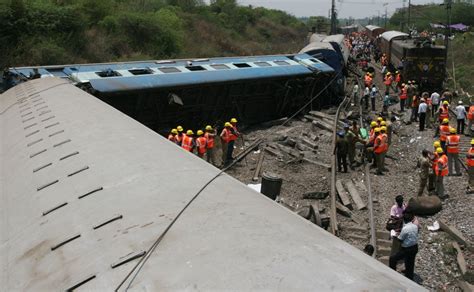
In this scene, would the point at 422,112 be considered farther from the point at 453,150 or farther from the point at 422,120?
the point at 453,150

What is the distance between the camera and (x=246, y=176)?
13.6 meters

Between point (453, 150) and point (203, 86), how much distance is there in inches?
345

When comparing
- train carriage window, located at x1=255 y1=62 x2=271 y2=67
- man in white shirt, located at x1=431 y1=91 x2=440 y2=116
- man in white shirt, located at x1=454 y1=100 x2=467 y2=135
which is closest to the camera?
man in white shirt, located at x1=454 y1=100 x2=467 y2=135

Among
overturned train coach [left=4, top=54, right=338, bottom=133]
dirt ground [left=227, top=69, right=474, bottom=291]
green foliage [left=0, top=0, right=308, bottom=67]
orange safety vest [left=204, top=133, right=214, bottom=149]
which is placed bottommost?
dirt ground [left=227, top=69, right=474, bottom=291]

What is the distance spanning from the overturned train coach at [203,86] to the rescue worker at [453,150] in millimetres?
8377

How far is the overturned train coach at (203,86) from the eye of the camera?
1591 cm

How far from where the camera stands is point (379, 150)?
44.3ft

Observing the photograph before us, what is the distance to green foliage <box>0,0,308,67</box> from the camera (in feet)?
84.0

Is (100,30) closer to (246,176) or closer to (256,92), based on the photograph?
(256,92)

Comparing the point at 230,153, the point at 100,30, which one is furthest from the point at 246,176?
the point at 100,30

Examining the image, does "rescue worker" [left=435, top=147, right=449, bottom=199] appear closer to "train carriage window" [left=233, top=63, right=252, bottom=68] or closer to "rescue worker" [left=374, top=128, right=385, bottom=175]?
"rescue worker" [left=374, top=128, right=385, bottom=175]

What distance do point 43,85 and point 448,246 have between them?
9.68 meters

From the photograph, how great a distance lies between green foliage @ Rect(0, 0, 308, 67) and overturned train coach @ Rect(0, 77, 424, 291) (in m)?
21.9

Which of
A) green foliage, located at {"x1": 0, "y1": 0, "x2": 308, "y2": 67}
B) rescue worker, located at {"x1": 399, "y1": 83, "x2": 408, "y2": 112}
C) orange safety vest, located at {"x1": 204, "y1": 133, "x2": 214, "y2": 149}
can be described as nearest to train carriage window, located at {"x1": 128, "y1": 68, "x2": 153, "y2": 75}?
orange safety vest, located at {"x1": 204, "y1": 133, "x2": 214, "y2": 149}
